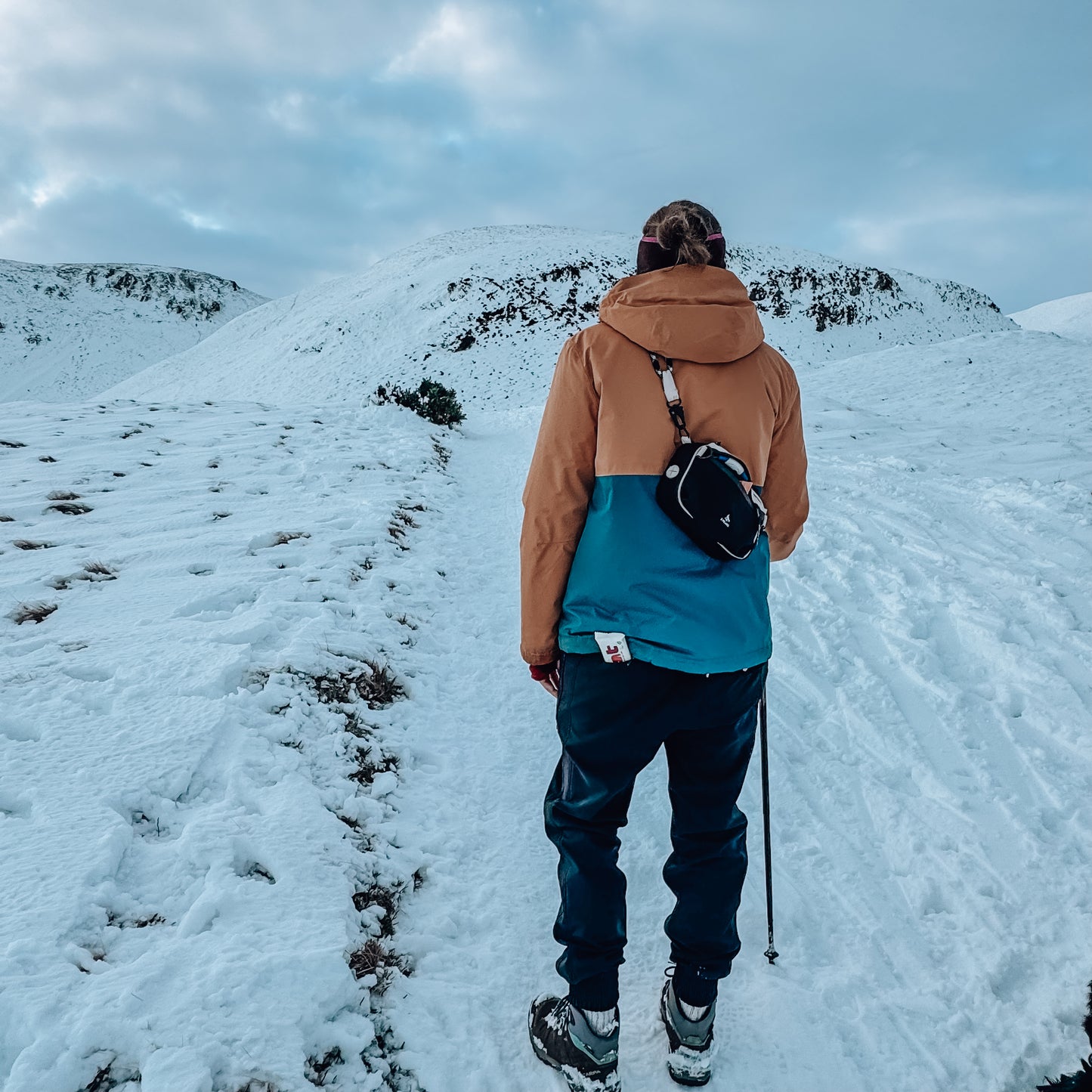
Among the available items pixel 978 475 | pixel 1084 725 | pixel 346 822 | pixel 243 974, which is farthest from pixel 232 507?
pixel 978 475

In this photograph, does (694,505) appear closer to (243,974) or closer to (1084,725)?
(243,974)

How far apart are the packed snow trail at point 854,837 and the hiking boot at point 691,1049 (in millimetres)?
84

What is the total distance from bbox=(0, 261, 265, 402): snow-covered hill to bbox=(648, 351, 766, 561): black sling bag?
40.4m

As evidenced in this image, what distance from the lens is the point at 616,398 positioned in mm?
1728

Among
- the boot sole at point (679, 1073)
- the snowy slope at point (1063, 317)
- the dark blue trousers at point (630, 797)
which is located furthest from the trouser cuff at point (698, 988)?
the snowy slope at point (1063, 317)

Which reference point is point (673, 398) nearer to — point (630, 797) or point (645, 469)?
point (645, 469)

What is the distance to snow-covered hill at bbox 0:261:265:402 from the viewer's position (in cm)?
3597

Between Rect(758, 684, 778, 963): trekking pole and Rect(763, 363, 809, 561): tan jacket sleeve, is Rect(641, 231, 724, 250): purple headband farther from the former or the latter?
Rect(758, 684, 778, 963): trekking pole

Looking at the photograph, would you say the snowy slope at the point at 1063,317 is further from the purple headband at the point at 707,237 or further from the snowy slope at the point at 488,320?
the purple headband at the point at 707,237

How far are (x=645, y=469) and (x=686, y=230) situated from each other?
0.69 metres

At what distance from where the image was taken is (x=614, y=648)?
1.76m

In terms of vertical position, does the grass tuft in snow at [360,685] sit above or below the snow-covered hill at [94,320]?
below

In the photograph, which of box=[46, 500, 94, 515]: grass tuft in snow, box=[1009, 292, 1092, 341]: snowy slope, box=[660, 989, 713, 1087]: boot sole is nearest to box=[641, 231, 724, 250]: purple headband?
box=[660, 989, 713, 1087]: boot sole

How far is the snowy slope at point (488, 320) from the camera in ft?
81.3
